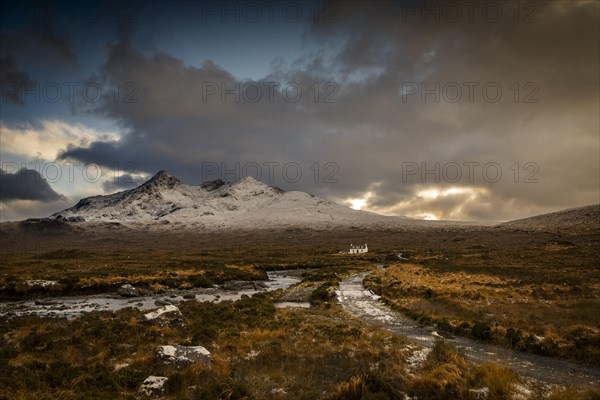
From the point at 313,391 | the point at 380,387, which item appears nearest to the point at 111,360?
the point at 313,391

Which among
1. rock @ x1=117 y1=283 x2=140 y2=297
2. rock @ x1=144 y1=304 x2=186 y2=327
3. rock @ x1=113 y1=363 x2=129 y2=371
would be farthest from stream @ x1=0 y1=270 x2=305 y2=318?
rock @ x1=113 y1=363 x2=129 y2=371

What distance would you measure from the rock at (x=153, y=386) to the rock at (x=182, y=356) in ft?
4.52

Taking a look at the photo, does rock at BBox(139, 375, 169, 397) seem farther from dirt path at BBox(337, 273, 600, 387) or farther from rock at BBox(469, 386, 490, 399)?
dirt path at BBox(337, 273, 600, 387)

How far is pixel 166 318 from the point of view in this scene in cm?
2320

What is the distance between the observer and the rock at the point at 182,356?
1451 cm

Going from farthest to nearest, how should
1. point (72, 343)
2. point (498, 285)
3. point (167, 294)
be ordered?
point (167, 294), point (498, 285), point (72, 343)

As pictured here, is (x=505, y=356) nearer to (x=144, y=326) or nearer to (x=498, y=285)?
(x=144, y=326)

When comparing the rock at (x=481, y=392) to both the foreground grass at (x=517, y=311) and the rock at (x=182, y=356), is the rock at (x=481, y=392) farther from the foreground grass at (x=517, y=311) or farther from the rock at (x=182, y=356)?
the rock at (x=182, y=356)

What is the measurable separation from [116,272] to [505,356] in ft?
192

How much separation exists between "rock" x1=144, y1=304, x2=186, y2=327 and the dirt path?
13.0 meters

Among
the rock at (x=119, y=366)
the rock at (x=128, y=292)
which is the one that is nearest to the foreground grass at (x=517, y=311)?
the rock at (x=119, y=366)

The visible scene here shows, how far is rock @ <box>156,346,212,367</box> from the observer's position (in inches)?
571

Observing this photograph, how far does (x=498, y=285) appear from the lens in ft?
126

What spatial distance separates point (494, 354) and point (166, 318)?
63.7ft
